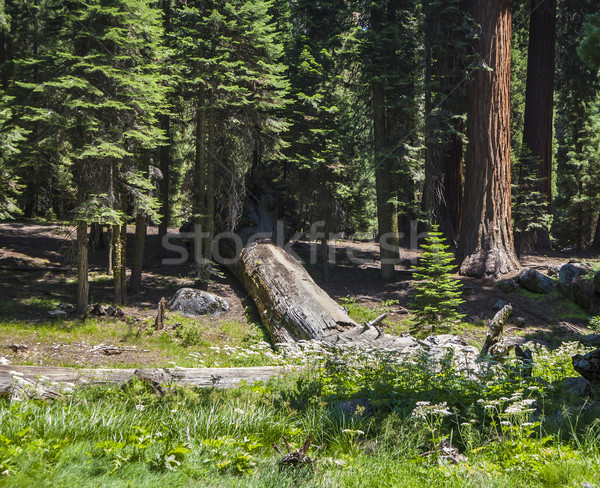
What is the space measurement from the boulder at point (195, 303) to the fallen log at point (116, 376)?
665 cm

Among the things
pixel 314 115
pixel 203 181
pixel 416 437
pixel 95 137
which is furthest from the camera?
pixel 314 115

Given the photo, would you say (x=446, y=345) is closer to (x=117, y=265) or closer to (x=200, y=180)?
(x=117, y=265)

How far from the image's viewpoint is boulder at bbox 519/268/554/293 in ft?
41.8

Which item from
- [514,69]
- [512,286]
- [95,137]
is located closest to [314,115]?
[95,137]

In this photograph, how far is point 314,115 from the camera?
1547 centimetres

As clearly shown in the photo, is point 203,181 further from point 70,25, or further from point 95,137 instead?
point 70,25

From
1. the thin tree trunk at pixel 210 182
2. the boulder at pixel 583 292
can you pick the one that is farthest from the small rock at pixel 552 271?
the thin tree trunk at pixel 210 182

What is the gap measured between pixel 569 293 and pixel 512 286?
1.46 meters

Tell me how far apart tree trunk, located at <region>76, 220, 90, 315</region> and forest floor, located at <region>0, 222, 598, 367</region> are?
523 mm

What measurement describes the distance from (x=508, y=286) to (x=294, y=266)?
20.7ft

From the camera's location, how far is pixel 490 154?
14375mm

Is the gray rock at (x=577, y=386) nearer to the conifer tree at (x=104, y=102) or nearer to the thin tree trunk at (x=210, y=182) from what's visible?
the conifer tree at (x=104, y=102)

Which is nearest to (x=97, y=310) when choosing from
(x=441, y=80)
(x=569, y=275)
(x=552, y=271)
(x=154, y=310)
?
(x=154, y=310)

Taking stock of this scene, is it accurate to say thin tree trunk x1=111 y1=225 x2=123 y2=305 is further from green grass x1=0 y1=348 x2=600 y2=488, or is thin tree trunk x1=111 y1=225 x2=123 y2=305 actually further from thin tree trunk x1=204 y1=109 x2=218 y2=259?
green grass x1=0 y1=348 x2=600 y2=488
